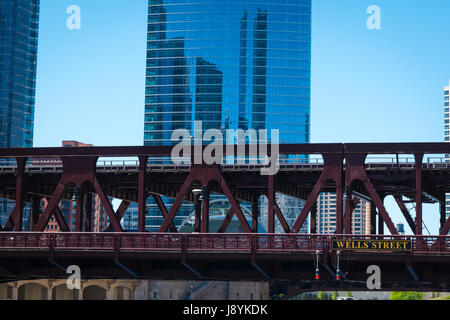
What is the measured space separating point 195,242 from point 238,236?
282 cm

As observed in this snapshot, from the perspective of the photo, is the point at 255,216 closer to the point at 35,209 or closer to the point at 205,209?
the point at 205,209

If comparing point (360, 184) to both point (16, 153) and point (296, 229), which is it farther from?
point (16, 153)

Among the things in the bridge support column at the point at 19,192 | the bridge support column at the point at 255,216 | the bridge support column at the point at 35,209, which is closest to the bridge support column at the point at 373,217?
the bridge support column at the point at 255,216

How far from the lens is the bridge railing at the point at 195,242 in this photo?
51.2 meters

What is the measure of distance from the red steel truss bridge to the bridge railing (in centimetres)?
7

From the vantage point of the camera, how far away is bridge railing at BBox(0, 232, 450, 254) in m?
51.2

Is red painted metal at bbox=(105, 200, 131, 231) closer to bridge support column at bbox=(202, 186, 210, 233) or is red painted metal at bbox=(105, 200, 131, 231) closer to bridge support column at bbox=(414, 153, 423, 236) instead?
bridge support column at bbox=(202, 186, 210, 233)

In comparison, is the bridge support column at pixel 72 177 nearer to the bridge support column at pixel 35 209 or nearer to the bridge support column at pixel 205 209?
the bridge support column at pixel 205 209

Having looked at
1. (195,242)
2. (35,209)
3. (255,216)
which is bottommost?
(195,242)

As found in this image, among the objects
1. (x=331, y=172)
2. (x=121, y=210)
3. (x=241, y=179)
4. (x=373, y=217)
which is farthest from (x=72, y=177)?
(x=373, y=217)

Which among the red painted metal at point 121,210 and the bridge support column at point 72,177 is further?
the red painted metal at point 121,210

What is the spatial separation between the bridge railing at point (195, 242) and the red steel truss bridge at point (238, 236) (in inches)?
2.6

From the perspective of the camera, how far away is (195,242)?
53.2 m
